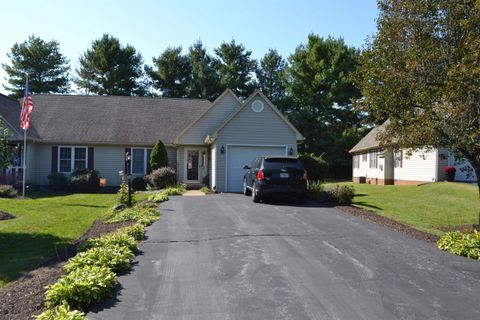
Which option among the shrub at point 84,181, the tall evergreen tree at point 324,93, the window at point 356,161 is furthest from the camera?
the tall evergreen tree at point 324,93

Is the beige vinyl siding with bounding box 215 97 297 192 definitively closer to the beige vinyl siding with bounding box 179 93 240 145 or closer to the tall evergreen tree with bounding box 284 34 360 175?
the beige vinyl siding with bounding box 179 93 240 145

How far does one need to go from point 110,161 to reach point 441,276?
23.2m

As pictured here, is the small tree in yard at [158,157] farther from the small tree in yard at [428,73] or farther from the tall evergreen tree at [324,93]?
the tall evergreen tree at [324,93]

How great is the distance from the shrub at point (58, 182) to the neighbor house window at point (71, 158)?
1.08m

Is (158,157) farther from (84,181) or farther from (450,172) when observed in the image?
(450,172)

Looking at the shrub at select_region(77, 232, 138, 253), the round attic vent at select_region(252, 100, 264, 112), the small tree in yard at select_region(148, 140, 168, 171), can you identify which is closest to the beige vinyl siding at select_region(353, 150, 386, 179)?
the round attic vent at select_region(252, 100, 264, 112)

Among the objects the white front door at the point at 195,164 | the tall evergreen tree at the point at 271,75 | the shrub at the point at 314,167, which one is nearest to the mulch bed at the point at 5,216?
the white front door at the point at 195,164

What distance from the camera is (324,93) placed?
48.2 m

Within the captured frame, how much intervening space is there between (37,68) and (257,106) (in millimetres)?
41215

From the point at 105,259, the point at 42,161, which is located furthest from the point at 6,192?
the point at 105,259

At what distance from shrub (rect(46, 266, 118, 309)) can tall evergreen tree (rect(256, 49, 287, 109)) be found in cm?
5124

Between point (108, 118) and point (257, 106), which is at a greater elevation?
point (108, 118)

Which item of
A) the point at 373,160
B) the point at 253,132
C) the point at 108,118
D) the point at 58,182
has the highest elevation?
the point at 108,118

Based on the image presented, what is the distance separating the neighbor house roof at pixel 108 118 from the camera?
26953 mm
